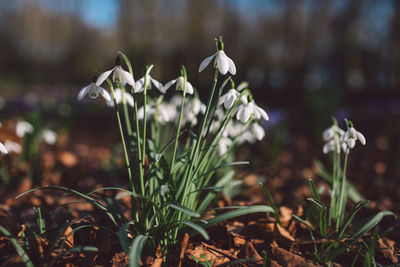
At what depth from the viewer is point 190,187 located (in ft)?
4.09

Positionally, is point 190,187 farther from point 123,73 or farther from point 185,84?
point 123,73

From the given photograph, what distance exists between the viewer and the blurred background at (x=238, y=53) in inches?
181

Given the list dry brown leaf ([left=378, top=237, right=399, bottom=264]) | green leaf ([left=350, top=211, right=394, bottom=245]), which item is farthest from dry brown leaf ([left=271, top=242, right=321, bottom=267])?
dry brown leaf ([left=378, top=237, right=399, bottom=264])

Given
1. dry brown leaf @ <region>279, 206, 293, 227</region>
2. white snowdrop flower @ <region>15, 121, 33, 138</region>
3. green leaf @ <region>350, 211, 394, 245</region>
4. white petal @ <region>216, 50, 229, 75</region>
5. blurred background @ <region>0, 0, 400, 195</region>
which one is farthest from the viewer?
blurred background @ <region>0, 0, 400, 195</region>

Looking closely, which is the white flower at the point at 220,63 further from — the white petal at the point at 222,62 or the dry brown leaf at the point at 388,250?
the dry brown leaf at the point at 388,250

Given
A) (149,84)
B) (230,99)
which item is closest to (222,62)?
(230,99)

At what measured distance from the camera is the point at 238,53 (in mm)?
14086

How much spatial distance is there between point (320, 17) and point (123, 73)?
42.9 feet

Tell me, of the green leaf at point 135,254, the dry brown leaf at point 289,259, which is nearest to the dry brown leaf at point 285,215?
the dry brown leaf at point 289,259

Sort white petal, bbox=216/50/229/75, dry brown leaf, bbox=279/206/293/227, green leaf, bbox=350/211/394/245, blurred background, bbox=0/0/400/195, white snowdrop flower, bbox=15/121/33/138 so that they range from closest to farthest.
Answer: white petal, bbox=216/50/229/75, green leaf, bbox=350/211/394/245, dry brown leaf, bbox=279/206/293/227, white snowdrop flower, bbox=15/121/33/138, blurred background, bbox=0/0/400/195

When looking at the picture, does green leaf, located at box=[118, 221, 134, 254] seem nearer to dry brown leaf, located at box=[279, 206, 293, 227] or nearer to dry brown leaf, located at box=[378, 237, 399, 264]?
dry brown leaf, located at box=[279, 206, 293, 227]

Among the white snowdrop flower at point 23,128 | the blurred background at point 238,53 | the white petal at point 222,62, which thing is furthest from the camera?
the blurred background at point 238,53

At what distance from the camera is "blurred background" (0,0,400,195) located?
459 centimetres

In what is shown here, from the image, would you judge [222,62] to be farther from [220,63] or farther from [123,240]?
[123,240]
